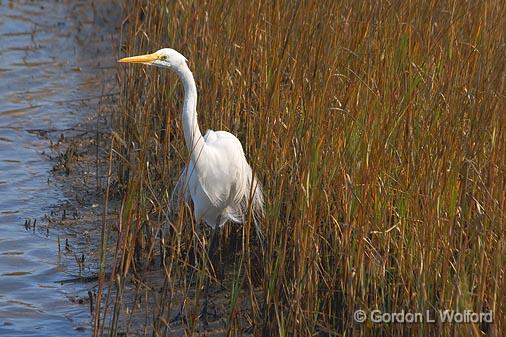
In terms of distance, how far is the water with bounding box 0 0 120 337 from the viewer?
4.04 m

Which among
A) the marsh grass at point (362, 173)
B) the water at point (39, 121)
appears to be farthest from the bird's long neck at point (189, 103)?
the water at point (39, 121)

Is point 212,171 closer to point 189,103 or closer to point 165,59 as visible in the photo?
point 189,103

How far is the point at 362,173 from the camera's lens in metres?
3.17

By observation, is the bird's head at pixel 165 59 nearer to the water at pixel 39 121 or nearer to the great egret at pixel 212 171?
the great egret at pixel 212 171

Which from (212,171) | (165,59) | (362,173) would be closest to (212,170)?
(212,171)

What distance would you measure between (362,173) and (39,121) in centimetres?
377

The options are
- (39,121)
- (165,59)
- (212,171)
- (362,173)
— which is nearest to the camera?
(362,173)

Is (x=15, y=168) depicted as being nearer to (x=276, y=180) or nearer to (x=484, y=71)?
(x=276, y=180)

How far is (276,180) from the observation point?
342cm

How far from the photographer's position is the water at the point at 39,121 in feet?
13.3

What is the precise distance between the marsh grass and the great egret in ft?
0.38

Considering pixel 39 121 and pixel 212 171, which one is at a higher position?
pixel 212 171

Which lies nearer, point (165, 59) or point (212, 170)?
point (165, 59)

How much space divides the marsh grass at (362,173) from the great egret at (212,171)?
0.38 ft
